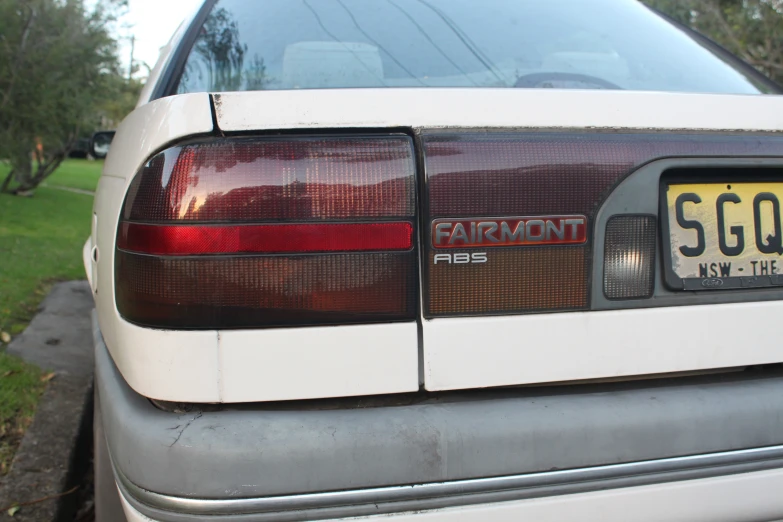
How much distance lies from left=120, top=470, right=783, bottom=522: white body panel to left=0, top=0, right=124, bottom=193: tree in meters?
10.8

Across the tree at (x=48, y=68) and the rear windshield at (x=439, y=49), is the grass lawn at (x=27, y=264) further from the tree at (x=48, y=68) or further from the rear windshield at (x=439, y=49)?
the rear windshield at (x=439, y=49)

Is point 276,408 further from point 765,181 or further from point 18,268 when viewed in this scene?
point 18,268

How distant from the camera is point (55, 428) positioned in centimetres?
290

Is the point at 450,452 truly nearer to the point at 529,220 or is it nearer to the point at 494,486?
the point at 494,486

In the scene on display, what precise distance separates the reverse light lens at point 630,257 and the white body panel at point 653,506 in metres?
0.39

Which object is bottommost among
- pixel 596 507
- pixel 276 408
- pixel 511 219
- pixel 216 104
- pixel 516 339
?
pixel 596 507

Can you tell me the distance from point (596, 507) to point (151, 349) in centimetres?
92

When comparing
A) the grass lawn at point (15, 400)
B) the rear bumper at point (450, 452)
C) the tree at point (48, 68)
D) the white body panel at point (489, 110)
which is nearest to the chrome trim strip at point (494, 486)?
the rear bumper at point (450, 452)

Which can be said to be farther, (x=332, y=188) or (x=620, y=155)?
(x=620, y=155)

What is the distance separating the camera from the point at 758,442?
1382mm

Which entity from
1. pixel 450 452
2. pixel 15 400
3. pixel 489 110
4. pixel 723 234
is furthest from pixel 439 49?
pixel 15 400

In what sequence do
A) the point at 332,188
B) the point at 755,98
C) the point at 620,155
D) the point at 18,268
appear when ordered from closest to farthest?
the point at 332,188 → the point at 620,155 → the point at 755,98 → the point at 18,268

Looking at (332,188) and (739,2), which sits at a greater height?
(739,2)

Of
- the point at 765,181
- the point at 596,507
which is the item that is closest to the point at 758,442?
the point at 596,507
